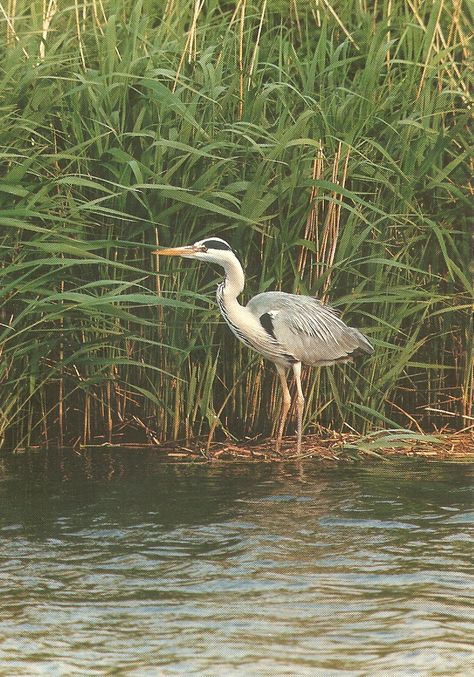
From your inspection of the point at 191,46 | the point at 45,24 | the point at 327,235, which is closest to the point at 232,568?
the point at 327,235

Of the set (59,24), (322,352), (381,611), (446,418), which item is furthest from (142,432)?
(381,611)

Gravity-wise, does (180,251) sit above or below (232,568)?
above

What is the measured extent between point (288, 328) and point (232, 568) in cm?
239

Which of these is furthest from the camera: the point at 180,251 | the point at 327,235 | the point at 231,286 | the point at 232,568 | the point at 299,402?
the point at 327,235

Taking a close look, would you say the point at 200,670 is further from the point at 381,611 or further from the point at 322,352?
the point at 322,352

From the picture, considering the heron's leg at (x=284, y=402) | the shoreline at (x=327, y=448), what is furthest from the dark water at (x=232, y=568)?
the heron's leg at (x=284, y=402)

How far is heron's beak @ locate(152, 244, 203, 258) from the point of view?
24.7ft

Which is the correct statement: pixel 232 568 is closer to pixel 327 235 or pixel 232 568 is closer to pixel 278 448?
pixel 278 448

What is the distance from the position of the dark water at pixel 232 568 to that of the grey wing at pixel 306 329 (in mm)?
623

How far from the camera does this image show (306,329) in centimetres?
783

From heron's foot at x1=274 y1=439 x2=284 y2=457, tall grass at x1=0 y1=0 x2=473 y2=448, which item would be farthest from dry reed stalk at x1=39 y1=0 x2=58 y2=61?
heron's foot at x1=274 y1=439 x2=284 y2=457

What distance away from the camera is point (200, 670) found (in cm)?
455

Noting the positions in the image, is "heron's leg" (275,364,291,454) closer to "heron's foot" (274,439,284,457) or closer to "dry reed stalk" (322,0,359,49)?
"heron's foot" (274,439,284,457)

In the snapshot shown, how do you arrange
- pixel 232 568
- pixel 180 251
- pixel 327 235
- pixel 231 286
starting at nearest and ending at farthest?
pixel 232 568, pixel 180 251, pixel 231 286, pixel 327 235
